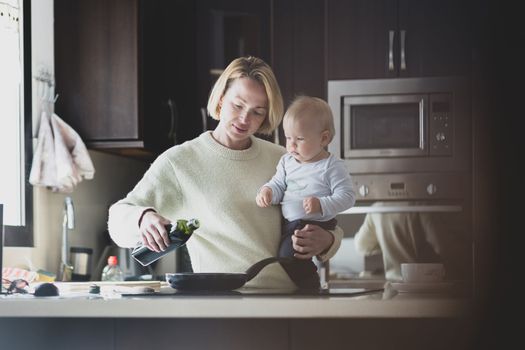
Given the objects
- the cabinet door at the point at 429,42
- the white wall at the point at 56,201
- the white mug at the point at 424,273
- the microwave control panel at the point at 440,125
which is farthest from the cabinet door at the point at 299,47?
the white mug at the point at 424,273

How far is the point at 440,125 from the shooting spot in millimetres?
3369

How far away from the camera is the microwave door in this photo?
3.38 meters

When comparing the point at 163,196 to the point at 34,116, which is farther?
the point at 34,116

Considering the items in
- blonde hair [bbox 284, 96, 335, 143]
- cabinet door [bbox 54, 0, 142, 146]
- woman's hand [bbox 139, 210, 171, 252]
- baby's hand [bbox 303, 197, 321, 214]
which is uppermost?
cabinet door [bbox 54, 0, 142, 146]

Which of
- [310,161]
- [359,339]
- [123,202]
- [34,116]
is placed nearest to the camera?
[359,339]

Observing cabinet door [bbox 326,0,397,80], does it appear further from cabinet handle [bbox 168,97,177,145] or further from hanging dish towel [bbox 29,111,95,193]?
hanging dish towel [bbox 29,111,95,193]

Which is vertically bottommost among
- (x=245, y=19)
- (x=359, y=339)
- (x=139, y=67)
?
(x=359, y=339)

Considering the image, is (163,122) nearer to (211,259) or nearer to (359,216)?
(359,216)

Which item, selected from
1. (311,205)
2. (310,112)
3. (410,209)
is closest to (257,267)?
(311,205)

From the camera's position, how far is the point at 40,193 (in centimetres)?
299

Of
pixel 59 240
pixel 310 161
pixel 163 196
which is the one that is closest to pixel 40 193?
pixel 59 240

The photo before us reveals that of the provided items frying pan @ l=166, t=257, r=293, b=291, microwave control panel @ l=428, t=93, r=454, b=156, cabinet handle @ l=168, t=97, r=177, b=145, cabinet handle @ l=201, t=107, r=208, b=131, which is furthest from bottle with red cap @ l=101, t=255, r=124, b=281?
frying pan @ l=166, t=257, r=293, b=291

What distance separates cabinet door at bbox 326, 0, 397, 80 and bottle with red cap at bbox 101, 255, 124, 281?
109 cm

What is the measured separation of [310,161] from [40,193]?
1190 mm
